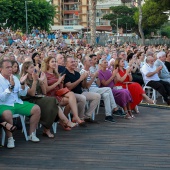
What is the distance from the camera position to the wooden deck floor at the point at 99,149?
554 centimetres

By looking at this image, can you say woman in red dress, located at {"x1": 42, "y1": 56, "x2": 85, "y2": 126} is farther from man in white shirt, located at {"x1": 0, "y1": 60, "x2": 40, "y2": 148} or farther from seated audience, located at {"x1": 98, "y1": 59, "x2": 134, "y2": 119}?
seated audience, located at {"x1": 98, "y1": 59, "x2": 134, "y2": 119}

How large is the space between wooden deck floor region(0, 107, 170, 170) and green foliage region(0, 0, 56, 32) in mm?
43574

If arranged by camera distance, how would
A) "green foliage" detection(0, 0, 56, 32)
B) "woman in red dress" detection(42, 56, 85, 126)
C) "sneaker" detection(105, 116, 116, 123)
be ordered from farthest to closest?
"green foliage" detection(0, 0, 56, 32) → "sneaker" detection(105, 116, 116, 123) → "woman in red dress" detection(42, 56, 85, 126)

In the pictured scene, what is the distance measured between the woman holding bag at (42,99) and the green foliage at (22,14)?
43336 mm

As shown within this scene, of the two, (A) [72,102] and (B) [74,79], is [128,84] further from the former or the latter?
(A) [72,102]

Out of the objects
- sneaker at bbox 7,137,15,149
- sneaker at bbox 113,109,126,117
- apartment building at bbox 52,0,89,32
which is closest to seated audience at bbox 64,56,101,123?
sneaker at bbox 113,109,126,117

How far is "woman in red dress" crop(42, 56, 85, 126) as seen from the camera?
761 cm

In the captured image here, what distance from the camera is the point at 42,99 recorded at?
279 inches

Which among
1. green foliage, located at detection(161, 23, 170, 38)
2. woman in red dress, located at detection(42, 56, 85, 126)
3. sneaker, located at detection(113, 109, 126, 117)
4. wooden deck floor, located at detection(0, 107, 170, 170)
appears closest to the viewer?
wooden deck floor, located at detection(0, 107, 170, 170)

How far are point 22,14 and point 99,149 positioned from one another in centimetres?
4581

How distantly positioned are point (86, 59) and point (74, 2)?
8952 centimetres

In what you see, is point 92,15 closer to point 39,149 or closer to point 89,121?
point 89,121

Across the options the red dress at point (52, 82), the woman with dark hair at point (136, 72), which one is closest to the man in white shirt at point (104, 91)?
the red dress at point (52, 82)

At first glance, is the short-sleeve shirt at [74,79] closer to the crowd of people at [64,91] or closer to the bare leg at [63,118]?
the crowd of people at [64,91]
